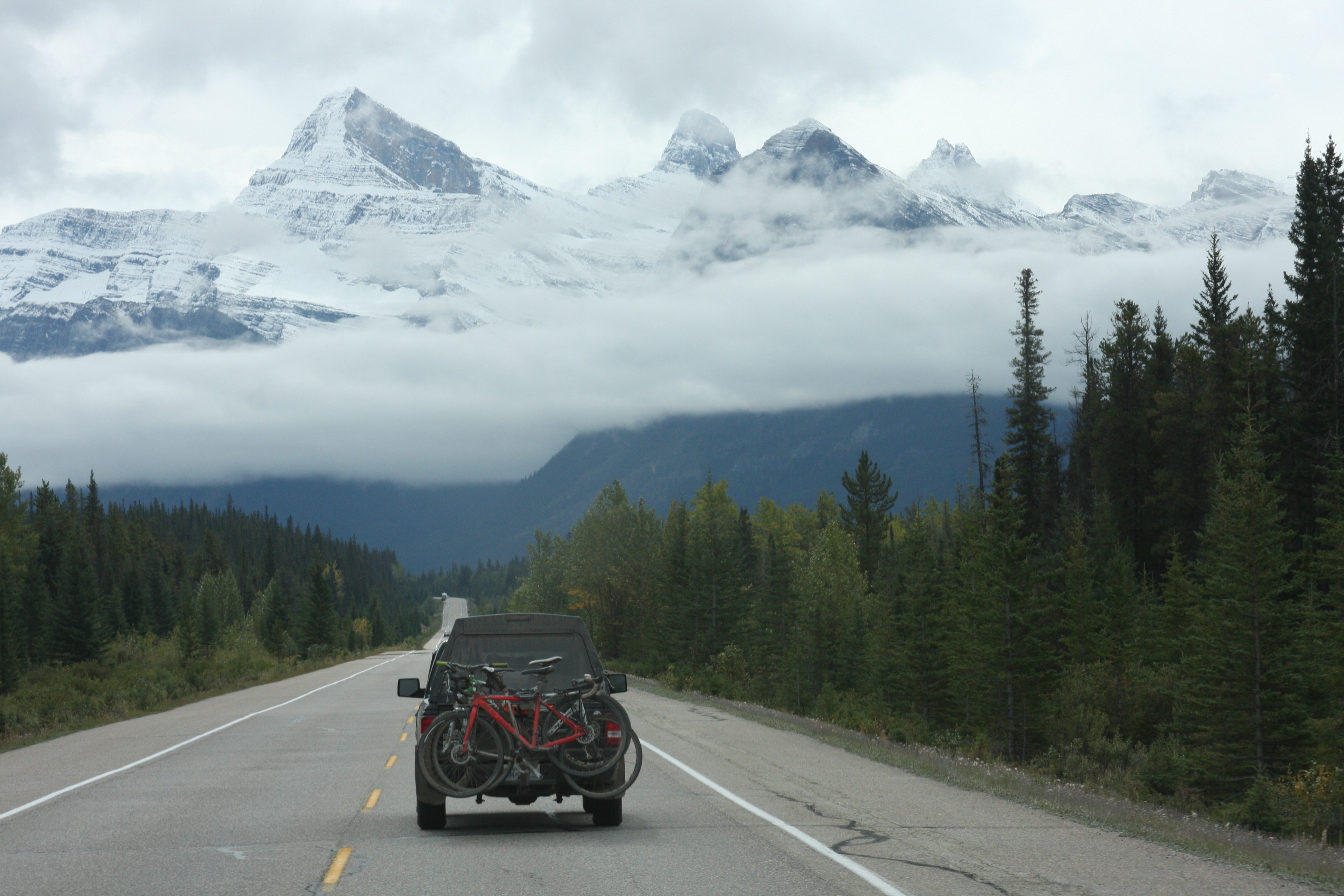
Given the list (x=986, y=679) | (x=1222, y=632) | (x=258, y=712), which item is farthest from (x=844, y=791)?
(x=986, y=679)

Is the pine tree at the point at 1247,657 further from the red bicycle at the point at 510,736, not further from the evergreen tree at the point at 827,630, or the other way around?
the evergreen tree at the point at 827,630

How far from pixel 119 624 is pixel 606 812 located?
103334 mm

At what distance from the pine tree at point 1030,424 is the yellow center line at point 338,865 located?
6725 centimetres

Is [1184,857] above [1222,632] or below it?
above

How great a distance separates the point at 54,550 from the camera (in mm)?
109312

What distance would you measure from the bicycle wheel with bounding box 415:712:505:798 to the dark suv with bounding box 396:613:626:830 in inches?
7.4

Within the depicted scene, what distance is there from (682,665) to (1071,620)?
72.1ft

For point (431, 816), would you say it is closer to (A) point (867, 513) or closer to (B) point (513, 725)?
(B) point (513, 725)

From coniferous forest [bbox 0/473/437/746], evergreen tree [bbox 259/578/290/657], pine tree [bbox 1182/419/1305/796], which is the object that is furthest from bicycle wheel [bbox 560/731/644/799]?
evergreen tree [bbox 259/578/290/657]

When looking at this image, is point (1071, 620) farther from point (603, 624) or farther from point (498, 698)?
point (498, 698)

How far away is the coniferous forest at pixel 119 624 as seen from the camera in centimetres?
4538

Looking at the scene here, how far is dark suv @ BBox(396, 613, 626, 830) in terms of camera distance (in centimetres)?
1095

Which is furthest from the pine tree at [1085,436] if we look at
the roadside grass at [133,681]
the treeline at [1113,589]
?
the roadside grass at [133,681]

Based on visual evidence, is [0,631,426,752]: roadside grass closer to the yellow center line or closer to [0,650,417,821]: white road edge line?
[0,650,417,821]: white road edge line
